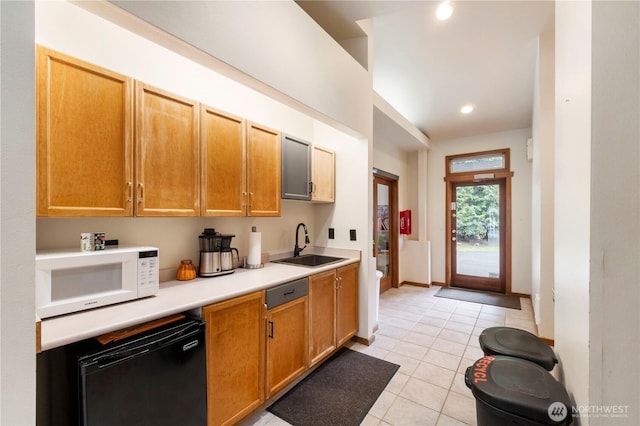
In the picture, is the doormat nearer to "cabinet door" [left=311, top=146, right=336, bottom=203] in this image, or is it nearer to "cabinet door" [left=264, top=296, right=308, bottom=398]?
"cabinet door" [left=264, top=296, right=308, bottom=398]

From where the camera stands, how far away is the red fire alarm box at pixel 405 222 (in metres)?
5.30

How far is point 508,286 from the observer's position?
487 cm

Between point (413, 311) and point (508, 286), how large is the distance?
2310 millimetres

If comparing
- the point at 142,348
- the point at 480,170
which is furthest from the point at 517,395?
the point at 480,170

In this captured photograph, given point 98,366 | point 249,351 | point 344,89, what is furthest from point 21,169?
point 344,89

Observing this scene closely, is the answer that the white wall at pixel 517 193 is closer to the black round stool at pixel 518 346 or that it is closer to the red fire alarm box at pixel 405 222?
the red fire alarm box at pixel 405 222

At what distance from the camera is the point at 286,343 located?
6.56ft

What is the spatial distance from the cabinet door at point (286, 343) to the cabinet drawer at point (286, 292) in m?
0.04

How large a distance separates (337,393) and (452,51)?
3.56 metres

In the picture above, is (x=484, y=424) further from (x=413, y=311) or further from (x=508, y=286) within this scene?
(x=508, y=286)

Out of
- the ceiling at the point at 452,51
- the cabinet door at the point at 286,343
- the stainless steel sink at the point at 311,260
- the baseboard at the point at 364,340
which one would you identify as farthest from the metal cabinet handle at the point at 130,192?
→ the baseboard at the point at 364,340

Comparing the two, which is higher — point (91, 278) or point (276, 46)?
point (276, 46)

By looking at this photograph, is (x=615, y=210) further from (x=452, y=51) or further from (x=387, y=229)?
(x=387, y=229)

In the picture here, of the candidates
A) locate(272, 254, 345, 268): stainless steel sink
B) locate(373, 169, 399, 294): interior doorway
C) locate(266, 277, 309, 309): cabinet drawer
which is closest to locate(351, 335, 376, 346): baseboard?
locate(272, 254, 345, 268): stainless steel sink
